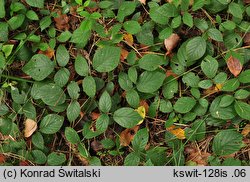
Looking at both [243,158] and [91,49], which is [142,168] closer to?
[243,158]

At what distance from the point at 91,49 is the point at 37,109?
0.45m

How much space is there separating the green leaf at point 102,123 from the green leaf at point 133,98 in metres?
0.14

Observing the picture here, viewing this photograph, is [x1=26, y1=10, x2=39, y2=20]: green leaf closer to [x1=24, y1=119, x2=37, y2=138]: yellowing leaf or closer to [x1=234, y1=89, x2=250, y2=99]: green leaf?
[x1=24, y1=119, x2=37, y2=138]: yellowing leaf

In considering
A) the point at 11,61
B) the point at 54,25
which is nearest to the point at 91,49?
the point at 54,25

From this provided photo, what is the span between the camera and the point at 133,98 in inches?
81.5

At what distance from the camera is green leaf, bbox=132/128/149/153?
2062 mm

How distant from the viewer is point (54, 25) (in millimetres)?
2225

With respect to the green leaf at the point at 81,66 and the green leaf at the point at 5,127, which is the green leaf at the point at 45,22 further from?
the green leaf at the point at 5,127

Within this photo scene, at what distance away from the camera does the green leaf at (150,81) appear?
2053 millimetres

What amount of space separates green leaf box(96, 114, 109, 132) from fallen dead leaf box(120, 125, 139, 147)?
126mm

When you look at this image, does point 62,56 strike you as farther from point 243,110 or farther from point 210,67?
point 243,110

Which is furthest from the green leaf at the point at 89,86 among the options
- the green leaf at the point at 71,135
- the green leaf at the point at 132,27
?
the green leaf at the point at 132,27

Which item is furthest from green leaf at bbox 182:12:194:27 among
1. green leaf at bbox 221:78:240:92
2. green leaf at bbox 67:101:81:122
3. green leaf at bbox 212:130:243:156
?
green leaf at bbox 67:101:81:122

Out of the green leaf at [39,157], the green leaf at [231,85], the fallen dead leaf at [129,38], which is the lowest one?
the green leaf at [39,157]
